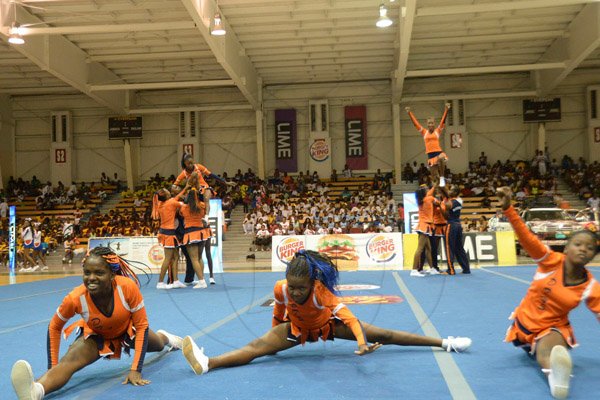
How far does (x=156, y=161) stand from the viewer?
31047 mm

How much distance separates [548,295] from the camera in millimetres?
3848

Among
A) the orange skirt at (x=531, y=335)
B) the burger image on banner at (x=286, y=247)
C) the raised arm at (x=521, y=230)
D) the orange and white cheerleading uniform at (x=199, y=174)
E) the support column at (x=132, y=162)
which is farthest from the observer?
the support column at (x=132, y=162)

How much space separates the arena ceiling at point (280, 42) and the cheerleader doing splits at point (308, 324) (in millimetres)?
13860

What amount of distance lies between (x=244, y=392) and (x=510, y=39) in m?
22.5

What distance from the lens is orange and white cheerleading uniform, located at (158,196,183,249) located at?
10102mm

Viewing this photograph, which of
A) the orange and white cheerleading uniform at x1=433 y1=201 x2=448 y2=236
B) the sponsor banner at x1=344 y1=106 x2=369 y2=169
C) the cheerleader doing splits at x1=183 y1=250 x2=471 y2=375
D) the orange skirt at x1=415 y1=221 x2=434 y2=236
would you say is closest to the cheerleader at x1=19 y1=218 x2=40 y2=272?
the orange skirt at x1=415 y1=221 x2=434 y2=236

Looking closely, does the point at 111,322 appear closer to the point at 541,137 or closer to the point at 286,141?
the point at 286,141

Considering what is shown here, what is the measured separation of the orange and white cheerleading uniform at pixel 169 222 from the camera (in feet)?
33.1

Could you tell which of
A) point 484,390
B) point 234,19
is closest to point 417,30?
point 234,19

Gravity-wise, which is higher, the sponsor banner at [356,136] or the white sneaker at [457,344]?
the sponsor banner at [356,136]

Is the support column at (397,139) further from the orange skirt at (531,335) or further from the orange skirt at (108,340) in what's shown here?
the orange skirt at (108,340)

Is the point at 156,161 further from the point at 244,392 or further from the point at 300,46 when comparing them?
the point at 244,392

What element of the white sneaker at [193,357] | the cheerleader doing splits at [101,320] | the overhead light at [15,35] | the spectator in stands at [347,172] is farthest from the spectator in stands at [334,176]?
the white sneaker at [193,357]

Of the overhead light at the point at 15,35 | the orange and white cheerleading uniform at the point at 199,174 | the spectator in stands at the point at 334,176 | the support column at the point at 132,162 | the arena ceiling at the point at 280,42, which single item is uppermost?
the arena ceiling at the point at 280,42
